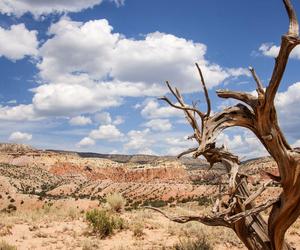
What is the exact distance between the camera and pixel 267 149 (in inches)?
217

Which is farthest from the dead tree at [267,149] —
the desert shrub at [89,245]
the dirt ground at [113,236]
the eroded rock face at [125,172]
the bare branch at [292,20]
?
the eroded rock face at [125,172]

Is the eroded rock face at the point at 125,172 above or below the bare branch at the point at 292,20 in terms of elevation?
below

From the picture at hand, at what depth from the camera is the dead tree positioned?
5.00 meters

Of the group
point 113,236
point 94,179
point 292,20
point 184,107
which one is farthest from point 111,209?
point 94,179

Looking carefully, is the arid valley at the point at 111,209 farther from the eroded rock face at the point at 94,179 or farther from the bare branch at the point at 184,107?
the bare branch at the point at 184,107

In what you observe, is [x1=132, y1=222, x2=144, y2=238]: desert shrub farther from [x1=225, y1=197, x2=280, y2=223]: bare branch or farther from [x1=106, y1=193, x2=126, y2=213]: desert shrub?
[x1=225, y1=197, x2=280, y2=223]: bare branch

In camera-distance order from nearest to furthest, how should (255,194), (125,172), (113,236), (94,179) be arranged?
(255,194) < (113,236) < (94,179) < (125,172)

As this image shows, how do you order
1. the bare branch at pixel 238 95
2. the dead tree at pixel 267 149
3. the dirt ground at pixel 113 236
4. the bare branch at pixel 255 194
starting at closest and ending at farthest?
the dead tree at pixel 267 149 → the bare branch at pixel 238 95 → the bare branch at pixel 255 194 → the dirt ground at pixel 113 236

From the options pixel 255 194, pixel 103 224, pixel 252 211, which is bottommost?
pixel 103 224

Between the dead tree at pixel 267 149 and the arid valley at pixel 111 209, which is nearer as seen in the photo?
the dead tree at pixel 267 149

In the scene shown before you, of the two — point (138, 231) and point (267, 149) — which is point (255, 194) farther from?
point (138, 231)

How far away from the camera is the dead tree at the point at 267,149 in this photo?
5.00 m


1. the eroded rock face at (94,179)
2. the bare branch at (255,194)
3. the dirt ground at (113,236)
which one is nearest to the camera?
the bare branch at (255,194)

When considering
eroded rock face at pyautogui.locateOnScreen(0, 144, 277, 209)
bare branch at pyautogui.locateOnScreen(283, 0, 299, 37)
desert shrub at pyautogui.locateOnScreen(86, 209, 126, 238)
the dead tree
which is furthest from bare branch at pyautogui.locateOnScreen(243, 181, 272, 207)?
eroded rock face at pyautogui.locateOnScreen(0, 144, 277, 209)
